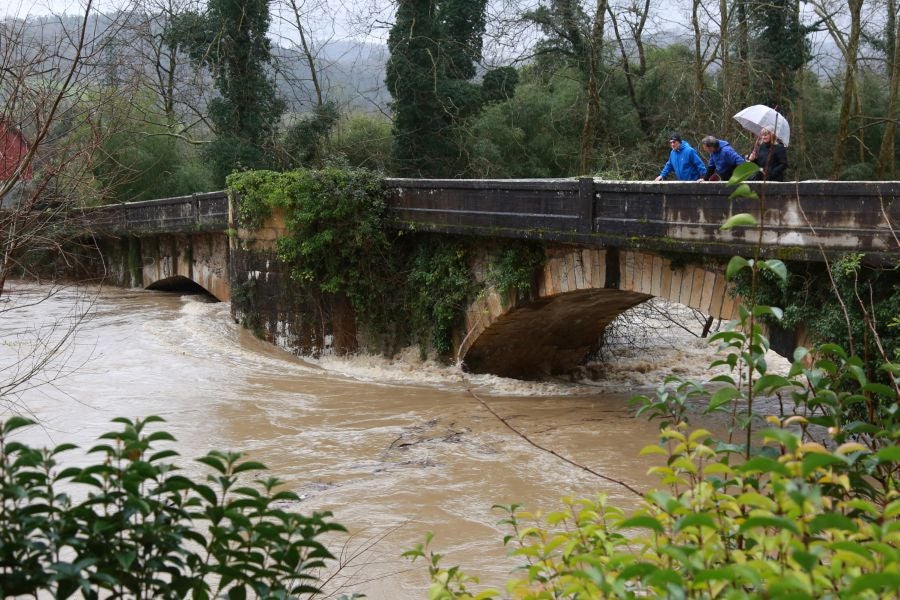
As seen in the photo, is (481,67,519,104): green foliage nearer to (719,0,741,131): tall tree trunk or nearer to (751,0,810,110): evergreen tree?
(719,0,741,131): tall tree trunk

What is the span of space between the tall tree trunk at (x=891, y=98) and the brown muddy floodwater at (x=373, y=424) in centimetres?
566

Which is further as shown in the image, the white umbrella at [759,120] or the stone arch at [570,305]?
the stone arch at [570,305]

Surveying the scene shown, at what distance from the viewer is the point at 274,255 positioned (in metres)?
14.0

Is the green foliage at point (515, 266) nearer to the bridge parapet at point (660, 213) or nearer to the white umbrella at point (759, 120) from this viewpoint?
the bridge parapet at point (660, 213)

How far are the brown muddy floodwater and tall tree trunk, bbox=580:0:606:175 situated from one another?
460 cm

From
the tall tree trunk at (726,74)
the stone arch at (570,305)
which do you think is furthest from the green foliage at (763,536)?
the tall tree trunk at (726,74)

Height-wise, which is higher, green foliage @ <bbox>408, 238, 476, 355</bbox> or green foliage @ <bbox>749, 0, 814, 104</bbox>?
green foliage @ <bbox>749, 0, 814, 104</bbox>

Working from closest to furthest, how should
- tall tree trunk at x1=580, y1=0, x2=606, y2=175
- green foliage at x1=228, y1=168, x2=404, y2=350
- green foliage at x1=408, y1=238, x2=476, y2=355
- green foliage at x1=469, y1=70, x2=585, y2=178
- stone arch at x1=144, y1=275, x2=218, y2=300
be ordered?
green foliage at x1=408, y1=238, x2=476, y2=355 < green foliage at x1=228, y1=168, x2=404, y2=350 < tall tree trunk at x1=580, y1=0, x2=606, y2=175 < green foliage at x1=469, y1=70, x2=585, y2=178 < stone arch at x1=144, y1=275, x2=218, y2=300

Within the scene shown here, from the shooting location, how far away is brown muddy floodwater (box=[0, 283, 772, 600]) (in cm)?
Result: 668

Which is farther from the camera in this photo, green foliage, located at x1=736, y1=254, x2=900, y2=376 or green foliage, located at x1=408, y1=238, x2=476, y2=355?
green foliage, located at x1=408, y1=238, x2=476, y2=355

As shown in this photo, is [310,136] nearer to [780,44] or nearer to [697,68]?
[697,68]

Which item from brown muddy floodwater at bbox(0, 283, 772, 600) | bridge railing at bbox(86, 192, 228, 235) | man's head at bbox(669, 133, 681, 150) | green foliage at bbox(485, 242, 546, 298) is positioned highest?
man's head at bbox(669, 133, 681, 150)

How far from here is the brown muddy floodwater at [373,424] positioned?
21.9 ft

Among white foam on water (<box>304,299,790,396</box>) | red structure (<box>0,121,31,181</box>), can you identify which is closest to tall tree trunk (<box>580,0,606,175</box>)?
white foam on water (<box>304,299,790,396</box>)
